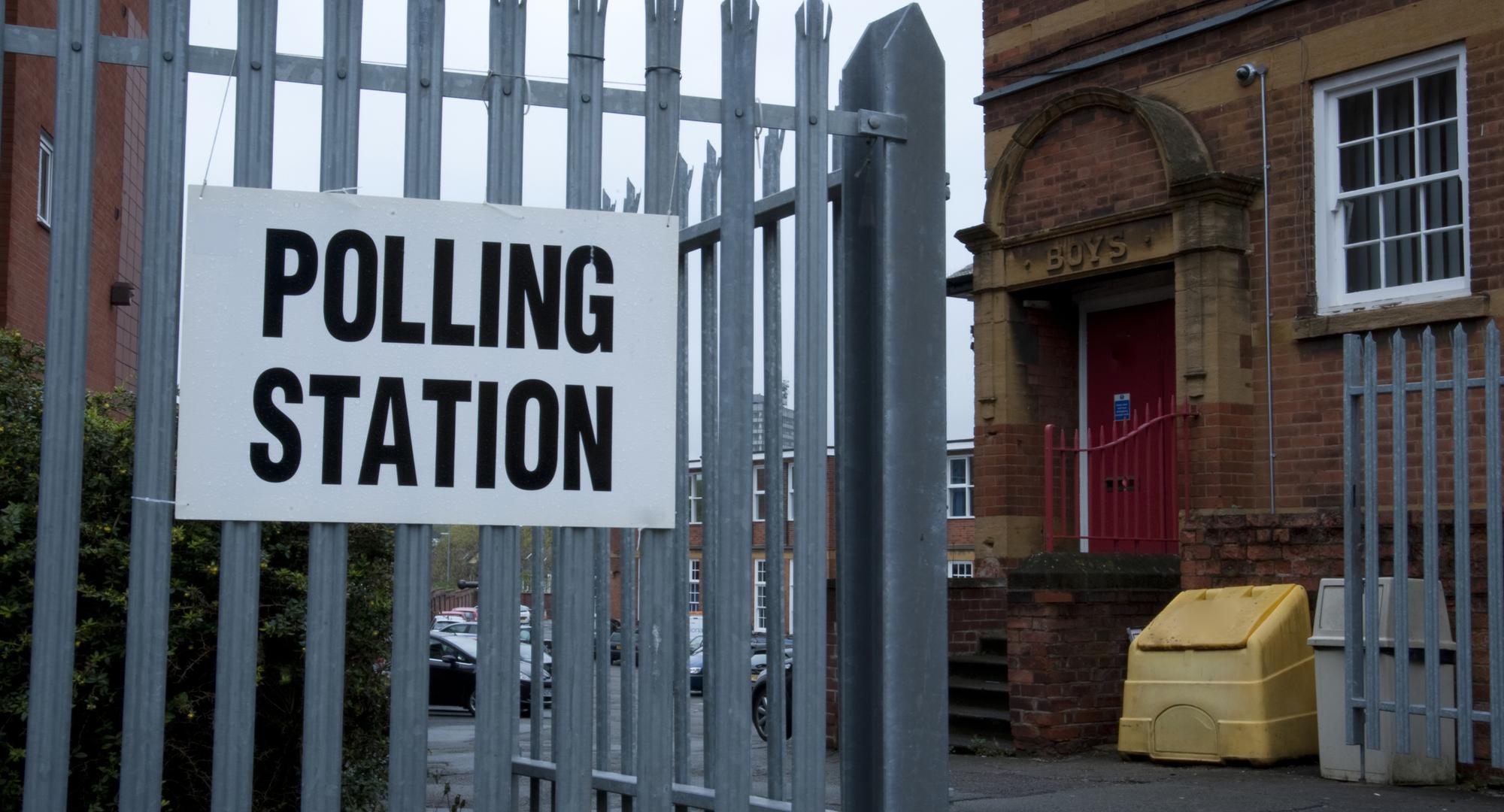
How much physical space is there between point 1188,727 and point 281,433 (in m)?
7.79

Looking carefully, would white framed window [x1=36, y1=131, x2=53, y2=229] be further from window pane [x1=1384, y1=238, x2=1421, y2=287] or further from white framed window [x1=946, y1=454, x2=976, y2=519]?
white framed window [x1=946, y1=454, x2=976, y2=519]

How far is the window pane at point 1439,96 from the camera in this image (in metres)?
11.1

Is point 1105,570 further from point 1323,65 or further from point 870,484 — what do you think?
point 870,484

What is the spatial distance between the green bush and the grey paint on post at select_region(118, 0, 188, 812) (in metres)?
2.28

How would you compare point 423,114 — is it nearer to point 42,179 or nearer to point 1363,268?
point 1363,268

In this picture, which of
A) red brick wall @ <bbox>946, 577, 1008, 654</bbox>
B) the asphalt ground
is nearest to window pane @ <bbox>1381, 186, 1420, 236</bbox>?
red brick wall @ <bbox>946, 577, 1008, 654</bbox>

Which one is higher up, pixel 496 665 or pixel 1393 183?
pixel 1393 183

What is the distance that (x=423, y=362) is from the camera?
2875mm

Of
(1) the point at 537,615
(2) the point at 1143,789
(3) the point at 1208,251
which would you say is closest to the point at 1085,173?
(3) the point at 1208,251

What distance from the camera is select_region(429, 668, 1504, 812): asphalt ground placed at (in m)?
7.93

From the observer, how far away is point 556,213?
2.97 meters

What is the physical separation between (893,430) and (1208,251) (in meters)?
9.28

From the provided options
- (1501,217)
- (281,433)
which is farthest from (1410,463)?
(281,433)

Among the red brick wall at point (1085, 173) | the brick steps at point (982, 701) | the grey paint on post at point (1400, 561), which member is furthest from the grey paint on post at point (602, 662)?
the red brick wall at point (1085, 173)
